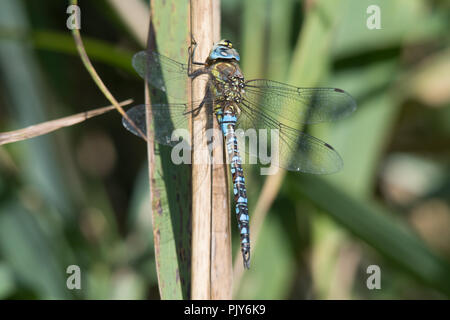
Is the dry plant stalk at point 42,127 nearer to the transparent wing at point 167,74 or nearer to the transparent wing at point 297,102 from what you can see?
the transparent wing at point 167,74

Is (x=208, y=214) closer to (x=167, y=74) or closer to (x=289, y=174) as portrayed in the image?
(x=167, y=74)

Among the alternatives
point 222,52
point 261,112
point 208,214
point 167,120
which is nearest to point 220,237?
point 208,214

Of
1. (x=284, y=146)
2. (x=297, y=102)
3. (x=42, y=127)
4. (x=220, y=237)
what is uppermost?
(x=297, y=102)

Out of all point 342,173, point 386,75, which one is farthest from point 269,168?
point 386,75

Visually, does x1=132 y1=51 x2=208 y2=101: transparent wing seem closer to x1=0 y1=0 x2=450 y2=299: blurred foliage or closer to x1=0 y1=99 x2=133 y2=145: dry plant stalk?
x1=0 y1=99 x2=133 y2=145: dry plant stalk

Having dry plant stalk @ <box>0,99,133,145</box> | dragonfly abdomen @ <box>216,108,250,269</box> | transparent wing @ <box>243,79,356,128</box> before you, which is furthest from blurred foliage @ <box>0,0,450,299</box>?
dry plant stalk @ <box>0,99,133,145</box>
